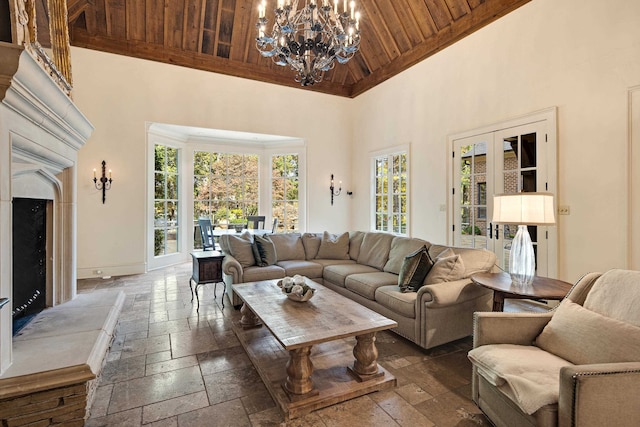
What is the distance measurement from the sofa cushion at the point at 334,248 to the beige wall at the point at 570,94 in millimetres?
1663

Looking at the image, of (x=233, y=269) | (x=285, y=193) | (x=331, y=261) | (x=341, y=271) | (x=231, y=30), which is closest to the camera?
(x=233, y=269)

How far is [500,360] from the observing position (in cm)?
169

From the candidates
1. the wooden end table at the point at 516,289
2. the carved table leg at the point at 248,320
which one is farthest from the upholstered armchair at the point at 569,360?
the carved table leg at the point at 248,320

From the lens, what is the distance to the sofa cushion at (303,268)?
4234 mm

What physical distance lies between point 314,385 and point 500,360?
1.21m

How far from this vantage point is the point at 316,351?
2.75 m

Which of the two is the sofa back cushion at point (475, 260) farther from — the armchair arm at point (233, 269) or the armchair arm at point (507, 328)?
the armchair arm at point (233, 269)

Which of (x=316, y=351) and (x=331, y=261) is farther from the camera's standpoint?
(x=331, y=261)

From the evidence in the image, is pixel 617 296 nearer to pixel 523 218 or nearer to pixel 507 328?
pixel 507 328

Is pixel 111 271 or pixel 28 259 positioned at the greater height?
pixel 28 259

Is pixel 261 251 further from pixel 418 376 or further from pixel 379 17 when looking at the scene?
pixel 379 17

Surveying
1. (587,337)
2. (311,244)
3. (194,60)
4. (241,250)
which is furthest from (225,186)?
(587,337)

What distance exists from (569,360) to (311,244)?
11.9ft

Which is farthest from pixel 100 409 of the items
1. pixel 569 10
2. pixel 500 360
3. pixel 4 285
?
pixel 569 10
